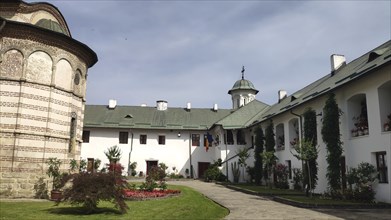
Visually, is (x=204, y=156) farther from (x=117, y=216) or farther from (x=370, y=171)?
(x=117, y=216)

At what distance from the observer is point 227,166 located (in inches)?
1337

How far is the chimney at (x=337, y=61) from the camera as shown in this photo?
2352 centimetres

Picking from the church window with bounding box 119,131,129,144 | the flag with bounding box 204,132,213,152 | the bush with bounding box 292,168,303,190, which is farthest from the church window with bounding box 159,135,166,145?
the bush with bounding box 292,168,303,190

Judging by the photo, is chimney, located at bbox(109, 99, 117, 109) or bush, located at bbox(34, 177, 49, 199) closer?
bush, located at bbox(34, 177, 49, 199)

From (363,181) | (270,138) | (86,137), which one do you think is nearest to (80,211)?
(363,181)

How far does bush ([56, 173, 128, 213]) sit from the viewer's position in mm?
10578

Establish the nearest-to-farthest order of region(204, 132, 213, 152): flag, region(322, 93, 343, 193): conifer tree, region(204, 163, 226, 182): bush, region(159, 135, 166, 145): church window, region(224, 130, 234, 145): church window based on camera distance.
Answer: region(322, 93, 343, 193): conifer tree
region(204, 163, 226, 182): bush
region(224, 130, 234, 145): church window
region(204, 132, 213, 152): flag
region(159, 135, 166, 145): church window

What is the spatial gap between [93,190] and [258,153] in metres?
20.8

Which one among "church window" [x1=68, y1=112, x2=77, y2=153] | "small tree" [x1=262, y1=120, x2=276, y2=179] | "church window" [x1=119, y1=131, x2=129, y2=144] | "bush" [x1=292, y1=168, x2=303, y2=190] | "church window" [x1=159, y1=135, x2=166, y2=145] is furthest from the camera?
"church window" [x1=159, y1=135, x2=166, y2=145]

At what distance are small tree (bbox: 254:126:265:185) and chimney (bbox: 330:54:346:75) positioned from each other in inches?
343

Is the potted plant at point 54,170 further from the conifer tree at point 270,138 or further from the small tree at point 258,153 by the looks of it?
the small tree at point 258,153

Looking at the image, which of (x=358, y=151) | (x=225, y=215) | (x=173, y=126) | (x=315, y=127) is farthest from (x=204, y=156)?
(x=225, y=215)

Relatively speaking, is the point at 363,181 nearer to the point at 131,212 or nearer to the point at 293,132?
the point at 293,132

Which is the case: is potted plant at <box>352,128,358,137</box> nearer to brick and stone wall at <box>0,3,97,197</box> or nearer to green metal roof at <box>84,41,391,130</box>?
brick and stone wall at <box>0,3,97,197</box>
